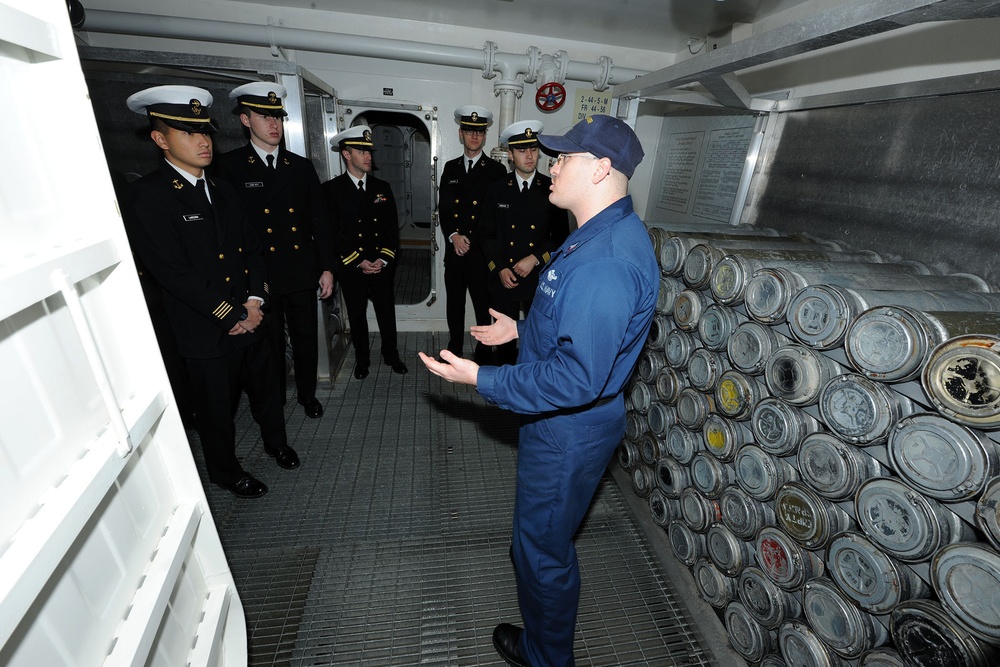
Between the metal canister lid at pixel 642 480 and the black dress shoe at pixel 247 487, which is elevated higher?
the metal canister lid at pixel 642 480

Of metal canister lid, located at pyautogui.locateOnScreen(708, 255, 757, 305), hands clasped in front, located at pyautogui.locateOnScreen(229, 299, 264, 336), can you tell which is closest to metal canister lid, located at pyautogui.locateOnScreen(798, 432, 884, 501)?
metal canister lid, located at pyautogui.locateOnScreen(708, 255, 757, 305)

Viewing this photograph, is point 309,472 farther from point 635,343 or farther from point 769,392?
point 769,392

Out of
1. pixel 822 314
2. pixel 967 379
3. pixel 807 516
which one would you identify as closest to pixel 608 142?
pixel 822 314

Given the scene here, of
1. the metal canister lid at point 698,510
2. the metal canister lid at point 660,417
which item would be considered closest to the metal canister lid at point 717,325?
the metal canister lid at point 660,417

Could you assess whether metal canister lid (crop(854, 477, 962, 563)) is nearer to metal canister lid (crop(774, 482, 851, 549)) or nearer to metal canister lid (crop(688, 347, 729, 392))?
metal canister lid (crop(774, 482, 851, 549))

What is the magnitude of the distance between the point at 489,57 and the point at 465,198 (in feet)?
4.35

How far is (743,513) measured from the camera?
1.96 meters

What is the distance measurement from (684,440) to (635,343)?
1.07 m

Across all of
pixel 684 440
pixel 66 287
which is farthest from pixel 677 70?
pixel 66 287

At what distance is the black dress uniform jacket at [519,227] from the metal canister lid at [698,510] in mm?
2230

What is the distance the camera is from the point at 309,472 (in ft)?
9.86

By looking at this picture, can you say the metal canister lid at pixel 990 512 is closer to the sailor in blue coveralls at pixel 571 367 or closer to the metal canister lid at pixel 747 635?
the sailor in blue coveralls at pixel 571 367

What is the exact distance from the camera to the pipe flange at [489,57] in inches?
161

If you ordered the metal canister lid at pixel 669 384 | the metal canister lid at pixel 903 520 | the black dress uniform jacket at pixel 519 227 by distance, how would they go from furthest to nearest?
the black dress uniform jacket at pixel 519 227, the metal canister lid at pixel 669 384, the metal canister lid at pixel 903 520
